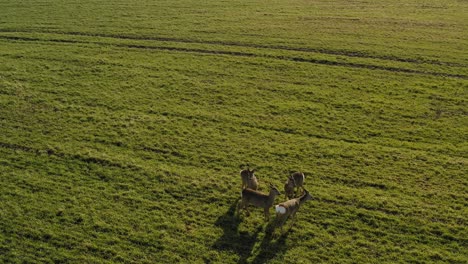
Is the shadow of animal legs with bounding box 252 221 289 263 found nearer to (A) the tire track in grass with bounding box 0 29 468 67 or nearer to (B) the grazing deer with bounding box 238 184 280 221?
(B) the grazing deer with bounding box 238 184 280 221

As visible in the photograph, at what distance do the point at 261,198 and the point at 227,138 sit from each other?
6.34 m

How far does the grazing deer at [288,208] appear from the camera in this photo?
14797 millimetres

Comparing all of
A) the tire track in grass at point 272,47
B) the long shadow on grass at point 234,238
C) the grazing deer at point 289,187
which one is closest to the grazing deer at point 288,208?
the grazing deer at point 289,187

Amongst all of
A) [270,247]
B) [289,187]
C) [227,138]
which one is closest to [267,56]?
[227,138]

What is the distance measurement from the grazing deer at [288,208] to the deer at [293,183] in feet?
2.73

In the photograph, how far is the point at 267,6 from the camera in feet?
144

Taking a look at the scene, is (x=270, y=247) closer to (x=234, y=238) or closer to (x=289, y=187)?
(x=234, y=238)

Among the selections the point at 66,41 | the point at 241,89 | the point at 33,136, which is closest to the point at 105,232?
the point at 33,136

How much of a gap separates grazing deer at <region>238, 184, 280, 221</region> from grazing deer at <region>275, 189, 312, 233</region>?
1.61 feet

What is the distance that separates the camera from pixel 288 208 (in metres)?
15.0

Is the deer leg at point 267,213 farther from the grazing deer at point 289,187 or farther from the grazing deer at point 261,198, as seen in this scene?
the grazing deer at point 289,187

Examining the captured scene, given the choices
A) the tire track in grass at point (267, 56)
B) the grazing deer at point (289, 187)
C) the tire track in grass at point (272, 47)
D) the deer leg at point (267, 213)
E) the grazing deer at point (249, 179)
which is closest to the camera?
the deer leg at point (267, 213)

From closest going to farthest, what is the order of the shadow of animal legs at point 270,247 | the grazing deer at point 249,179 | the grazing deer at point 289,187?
the shadow of animal legs at point 270,247, the grazing deer at point 289,187, the grazing deer at point 249,179

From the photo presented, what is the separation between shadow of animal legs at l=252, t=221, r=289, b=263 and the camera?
1452 centimetres
